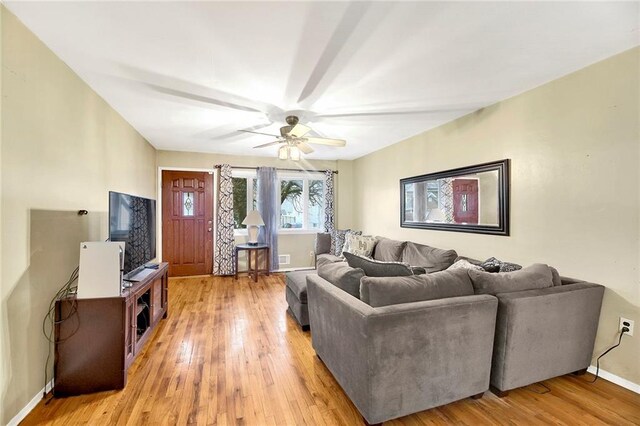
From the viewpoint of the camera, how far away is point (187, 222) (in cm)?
526

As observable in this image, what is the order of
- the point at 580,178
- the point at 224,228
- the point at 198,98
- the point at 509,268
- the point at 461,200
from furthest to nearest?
the point at 224,228 < the point at 461,200 < the point at 198,98 < the point at 509,268 < the point at 580,178

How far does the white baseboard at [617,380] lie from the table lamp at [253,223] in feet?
14.3

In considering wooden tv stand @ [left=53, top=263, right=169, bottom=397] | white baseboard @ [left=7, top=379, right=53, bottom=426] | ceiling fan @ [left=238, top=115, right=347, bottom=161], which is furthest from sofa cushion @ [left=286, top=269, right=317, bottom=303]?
white baseboard @ [left=7, top=379, right=53, bottom=426]

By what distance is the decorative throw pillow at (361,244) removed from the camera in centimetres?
433

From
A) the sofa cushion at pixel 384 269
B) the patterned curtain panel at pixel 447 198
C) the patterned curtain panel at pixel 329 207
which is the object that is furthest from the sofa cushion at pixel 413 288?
the patterned curtain panel at pixel 329 207

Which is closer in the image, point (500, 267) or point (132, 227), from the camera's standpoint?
point (500, 267)

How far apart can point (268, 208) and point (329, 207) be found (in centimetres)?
124

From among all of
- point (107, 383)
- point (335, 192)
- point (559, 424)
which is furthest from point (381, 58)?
point (335, 192)

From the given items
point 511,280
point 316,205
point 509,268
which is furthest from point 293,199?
point 511,280

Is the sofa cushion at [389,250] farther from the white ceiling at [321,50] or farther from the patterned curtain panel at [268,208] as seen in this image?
the patterned curtain panel at [268,208]

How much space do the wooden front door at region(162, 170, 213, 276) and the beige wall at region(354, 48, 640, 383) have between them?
4362mm

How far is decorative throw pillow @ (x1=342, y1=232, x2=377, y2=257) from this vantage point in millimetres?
4331

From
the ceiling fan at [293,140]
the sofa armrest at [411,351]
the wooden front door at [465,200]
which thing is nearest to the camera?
the sofa armrest at [411,351]

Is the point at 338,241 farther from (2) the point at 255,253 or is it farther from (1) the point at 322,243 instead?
(2) the point at 255,253
